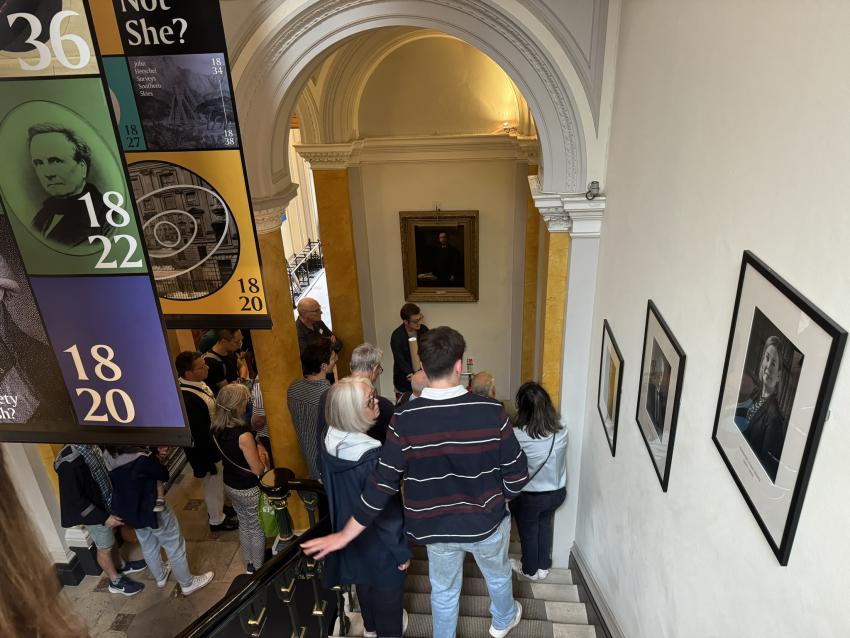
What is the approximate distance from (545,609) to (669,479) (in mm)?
2174

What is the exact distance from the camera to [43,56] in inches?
76.9

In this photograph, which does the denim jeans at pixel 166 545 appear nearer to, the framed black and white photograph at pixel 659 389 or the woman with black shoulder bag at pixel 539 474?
the woman with black shoulder bag at pixel 539 474

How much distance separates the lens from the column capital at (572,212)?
164 inches

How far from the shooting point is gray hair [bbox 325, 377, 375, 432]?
3104 millimetres

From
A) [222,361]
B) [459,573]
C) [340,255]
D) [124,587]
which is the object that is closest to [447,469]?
[459,573]

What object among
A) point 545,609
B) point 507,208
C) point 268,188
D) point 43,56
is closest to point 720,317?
point 43,56

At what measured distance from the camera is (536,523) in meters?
4.67

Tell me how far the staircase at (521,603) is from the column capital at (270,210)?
2.99 meters

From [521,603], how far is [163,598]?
2949 mm

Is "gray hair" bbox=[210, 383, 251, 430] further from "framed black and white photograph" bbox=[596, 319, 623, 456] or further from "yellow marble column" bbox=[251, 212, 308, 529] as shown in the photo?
"framed black and white photograph" bbox=[596, 319, 623, 456]

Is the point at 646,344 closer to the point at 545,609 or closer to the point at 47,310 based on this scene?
the point at 545,609

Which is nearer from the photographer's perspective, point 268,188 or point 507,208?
point 268,188

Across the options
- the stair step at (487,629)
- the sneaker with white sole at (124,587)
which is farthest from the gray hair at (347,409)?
the sneaker with white sole at (124,587)

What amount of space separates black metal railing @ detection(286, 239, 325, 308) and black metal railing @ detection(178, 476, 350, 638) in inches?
390
